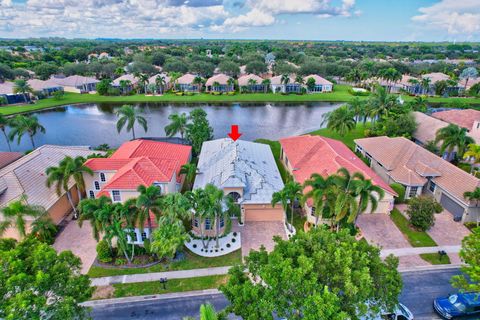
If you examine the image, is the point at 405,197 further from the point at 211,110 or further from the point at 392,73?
the point at 392,73

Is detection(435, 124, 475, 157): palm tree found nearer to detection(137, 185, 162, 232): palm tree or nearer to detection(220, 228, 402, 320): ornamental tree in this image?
detection(220, 228, 402, 320): ornamental tree

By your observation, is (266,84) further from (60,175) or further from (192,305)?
(192,305)

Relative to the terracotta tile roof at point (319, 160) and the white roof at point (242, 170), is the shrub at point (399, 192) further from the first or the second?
the white roof at point (242, 170)

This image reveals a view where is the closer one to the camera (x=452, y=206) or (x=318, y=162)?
(x=452, y=206)

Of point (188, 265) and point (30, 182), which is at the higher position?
point (30, 182)

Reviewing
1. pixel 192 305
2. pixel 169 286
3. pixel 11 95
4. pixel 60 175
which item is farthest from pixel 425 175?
pixel 11 95

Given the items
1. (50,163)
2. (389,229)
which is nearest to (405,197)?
(389,229)

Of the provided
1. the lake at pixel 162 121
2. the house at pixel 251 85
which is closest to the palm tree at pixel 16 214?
the lake at pixel 162 121
